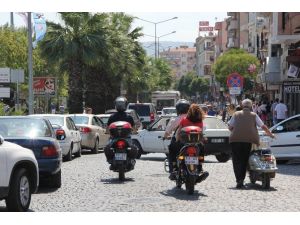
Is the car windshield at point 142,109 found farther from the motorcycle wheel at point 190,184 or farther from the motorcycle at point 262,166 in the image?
the motorcycle wheel at point 190,184

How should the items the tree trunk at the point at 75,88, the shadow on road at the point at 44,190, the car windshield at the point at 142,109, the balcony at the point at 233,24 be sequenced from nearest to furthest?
the shadow on road at the point at 44,190
the tree trunk at the point at 75,88
the car windshield at the point at 142,109
the balcony at the point at 233,24

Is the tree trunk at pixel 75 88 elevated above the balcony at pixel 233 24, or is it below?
below

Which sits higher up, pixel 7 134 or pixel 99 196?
pixel 7 134

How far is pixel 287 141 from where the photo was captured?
20.0 meters

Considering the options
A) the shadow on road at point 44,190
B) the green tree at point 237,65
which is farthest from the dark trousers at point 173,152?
the green tree at point 237,65

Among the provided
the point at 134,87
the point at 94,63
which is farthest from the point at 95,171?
the point at 134,87

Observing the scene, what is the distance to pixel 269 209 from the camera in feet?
35.2

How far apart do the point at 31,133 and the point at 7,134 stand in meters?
0.43

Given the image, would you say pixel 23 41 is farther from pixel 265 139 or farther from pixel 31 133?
pixel 31 133

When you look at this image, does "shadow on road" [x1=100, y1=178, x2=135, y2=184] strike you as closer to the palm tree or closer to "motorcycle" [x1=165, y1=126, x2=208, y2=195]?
"motorcycle" [x1=165, y1=126, x2=208, y2=195]

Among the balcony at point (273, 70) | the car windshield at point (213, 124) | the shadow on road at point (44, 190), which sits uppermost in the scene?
the balcony at point (273, 70)

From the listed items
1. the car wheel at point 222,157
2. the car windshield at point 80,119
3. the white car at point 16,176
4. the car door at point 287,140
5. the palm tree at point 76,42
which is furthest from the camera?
the palm tree at point 76,42

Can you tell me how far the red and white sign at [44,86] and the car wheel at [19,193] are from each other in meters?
23.9

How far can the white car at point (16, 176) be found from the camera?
32.2 ft
